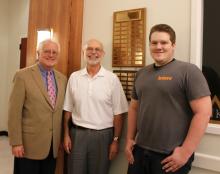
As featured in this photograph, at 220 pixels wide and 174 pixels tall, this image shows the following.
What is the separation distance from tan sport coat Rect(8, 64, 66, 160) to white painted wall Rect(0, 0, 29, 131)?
3.23 m

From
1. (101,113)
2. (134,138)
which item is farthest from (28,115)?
(134,138)

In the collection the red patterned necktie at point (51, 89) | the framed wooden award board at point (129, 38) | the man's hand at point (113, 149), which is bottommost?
the man's hand at point (113, 149)

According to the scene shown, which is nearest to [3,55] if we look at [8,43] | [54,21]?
[8,43]

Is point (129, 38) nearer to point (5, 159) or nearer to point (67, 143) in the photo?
point (67, 143)

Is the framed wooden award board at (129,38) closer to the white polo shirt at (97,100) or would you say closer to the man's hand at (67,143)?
the white polo shirt at (97,100)

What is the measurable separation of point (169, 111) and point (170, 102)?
5 centimetres

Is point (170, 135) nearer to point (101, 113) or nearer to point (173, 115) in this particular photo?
point (173, 115)

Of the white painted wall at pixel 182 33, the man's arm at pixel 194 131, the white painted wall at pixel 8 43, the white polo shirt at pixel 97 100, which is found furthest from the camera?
the white painted wall at pixel 8 43

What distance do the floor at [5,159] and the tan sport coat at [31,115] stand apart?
1.60 metres

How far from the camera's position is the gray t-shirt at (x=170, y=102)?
1.63 m

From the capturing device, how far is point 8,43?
211 inches

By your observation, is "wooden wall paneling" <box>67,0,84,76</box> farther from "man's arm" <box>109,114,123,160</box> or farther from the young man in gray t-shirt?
the young man in gray t-shirt

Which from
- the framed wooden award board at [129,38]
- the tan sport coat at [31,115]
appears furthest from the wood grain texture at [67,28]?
the tan sport coat at [31,115]

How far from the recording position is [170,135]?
1.69m
